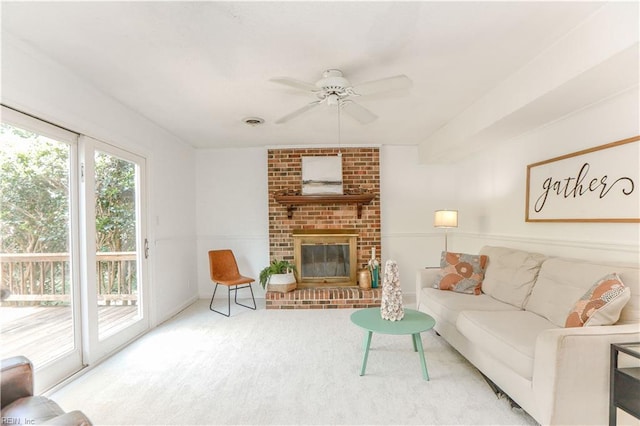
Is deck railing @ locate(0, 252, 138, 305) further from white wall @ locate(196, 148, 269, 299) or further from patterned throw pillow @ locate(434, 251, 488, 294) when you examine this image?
patterned throw pillow @ locate(434, 251, 488, 294)

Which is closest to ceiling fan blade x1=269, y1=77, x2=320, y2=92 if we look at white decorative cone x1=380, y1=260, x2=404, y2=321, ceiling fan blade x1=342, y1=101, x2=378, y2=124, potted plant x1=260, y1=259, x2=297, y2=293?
ceiling fan blade x1=342, y1=101, x2=378, y2=124

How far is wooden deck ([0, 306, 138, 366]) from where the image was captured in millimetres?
1915

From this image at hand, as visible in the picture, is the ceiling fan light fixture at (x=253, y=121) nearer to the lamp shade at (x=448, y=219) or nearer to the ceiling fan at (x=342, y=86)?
the ceiling fan at (x=342, y=86)

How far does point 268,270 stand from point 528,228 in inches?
123

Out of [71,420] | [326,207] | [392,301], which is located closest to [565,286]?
[392,301]

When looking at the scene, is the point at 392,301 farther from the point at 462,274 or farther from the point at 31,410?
the point at 31,410

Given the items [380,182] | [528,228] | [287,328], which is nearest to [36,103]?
[287,328]

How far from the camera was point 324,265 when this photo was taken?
446 centimetres

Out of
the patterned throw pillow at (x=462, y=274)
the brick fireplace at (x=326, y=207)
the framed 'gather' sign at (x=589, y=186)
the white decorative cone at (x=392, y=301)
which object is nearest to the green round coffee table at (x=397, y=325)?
the white decorative cone at (x=392, y=301)

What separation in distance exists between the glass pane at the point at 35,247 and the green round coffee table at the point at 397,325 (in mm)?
2255

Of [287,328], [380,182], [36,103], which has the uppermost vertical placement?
[36,103]

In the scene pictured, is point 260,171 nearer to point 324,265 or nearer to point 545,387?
point 324,265

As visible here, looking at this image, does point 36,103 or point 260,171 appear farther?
point 260,171

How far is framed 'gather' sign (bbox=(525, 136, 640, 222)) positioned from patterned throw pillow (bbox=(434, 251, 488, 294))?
67 centimetres
